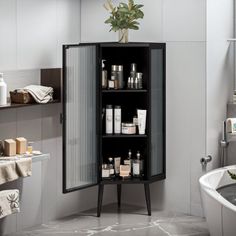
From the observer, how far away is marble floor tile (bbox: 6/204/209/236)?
492cm

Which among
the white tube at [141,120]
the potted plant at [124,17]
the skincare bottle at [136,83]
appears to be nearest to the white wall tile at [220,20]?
the potted plant at [124,17]

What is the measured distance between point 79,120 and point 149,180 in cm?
79

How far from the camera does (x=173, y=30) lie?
5.34 metres

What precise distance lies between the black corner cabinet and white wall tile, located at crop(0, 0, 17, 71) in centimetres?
40

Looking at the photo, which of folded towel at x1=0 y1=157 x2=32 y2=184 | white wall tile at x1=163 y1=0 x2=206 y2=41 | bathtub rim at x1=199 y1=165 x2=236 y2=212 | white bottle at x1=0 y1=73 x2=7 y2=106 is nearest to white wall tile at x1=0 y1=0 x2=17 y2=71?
white bottle at x1=0 y1=73 x2=7 y2=106

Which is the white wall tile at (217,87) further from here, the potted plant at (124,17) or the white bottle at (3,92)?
the white bottle at (3,92)

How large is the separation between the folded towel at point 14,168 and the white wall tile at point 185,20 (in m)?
1.66

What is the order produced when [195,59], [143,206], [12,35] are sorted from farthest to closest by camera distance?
1. [143,206]
2. [195,59]
3. [12,35]

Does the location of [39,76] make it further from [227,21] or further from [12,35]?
[227,21]

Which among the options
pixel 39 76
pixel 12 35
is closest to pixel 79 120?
pixel 39 76

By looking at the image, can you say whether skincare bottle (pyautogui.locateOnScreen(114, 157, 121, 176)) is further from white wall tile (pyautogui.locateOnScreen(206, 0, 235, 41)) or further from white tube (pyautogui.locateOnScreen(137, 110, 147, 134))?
white wall tile (pyautogui.locateOnScreen(206, 0, 235, 41))

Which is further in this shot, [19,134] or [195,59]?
[195,59]

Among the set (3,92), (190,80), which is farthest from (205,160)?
(3,92)

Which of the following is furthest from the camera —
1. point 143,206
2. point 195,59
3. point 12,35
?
point 143,206
